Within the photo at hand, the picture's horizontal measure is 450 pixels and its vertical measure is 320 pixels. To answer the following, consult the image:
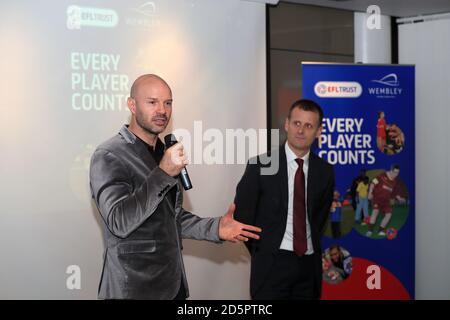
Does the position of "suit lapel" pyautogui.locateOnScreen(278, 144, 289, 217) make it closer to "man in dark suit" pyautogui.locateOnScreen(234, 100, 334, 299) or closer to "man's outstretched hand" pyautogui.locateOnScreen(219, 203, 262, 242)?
"man in dark suit" pyautogui.locateOnScreen(234, 100, 334, 299)

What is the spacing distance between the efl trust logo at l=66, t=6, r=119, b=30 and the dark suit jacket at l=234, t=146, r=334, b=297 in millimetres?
1501

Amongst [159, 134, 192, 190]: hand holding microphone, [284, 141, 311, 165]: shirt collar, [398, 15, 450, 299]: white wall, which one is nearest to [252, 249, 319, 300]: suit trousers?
[284, 141, 311, 165]: shirt collar

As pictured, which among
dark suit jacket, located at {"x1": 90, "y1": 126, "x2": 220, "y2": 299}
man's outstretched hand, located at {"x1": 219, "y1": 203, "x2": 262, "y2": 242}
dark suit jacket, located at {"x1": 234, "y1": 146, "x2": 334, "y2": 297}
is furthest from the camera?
dark suit jacket, located at {"x1": 234, "y1": 146, "x2": 334, "y2": 297}

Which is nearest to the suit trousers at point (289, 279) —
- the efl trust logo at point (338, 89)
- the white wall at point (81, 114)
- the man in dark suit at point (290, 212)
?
the man in dark suit at point (290, 212)

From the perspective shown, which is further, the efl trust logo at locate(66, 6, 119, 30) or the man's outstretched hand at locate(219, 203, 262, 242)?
the efl trust logo at locate(66, 6, 119, 30)

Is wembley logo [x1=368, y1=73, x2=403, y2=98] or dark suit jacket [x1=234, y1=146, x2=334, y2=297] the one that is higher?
wembley logo [x1=368, y1=73, x2=403, y2=98]

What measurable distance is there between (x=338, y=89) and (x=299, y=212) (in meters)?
1.71

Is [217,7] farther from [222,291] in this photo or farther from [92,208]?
[222,291]

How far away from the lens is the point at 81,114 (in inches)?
172

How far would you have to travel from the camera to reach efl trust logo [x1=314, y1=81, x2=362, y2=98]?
17.1ft

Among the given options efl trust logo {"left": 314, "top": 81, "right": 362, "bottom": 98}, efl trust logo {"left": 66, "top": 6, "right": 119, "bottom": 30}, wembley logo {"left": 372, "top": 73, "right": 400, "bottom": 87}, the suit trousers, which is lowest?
the suit trousers

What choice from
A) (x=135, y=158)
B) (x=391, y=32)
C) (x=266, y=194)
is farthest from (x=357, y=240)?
(x=135, y=158)

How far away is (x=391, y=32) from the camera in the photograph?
609 cm

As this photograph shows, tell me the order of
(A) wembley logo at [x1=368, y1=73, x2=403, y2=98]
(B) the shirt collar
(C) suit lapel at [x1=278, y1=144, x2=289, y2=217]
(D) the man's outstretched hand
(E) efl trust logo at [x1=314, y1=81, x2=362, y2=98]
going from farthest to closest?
1. (A) wembley logo at [x1=368, y1=73, x2=403, y2=98]
2. (E) efl trust logo at [x1=314, y1=81, x2=362, y2=98]
3. (B) the shirt collar
4. (C) suit lapel at [x1=278, y1=144, x2=289, y2=217]
5. (D) the man's outstretched hand
